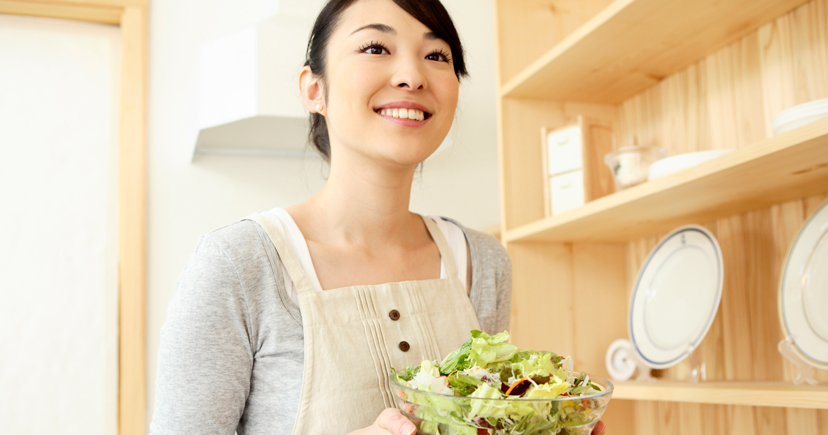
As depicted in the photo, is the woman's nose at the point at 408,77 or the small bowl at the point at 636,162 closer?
the woman's nose at the point at 408,77

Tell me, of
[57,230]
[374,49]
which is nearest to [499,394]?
[374,49]

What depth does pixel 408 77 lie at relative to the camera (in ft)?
3.03

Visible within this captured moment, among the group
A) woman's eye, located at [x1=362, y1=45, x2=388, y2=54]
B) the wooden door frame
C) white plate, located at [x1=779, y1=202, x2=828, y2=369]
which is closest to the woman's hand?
woman's eye, located at [x1=362, y1=45, x2=388, y2=54]

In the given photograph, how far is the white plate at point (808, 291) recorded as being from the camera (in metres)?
1.10

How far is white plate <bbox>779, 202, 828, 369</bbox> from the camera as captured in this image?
1.10 metres

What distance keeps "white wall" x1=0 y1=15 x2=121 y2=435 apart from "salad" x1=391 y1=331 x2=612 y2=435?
1791 mm

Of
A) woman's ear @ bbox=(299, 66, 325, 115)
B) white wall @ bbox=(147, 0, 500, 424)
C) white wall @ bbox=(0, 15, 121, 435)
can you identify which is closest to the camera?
woman's ear @ bbox=(299, 66, 325, 115)

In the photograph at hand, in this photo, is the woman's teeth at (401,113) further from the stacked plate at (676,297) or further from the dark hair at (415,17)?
the stacked plate at (676,297)

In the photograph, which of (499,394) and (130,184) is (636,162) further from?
(130,184)

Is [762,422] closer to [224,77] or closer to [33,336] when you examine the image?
[224,77]

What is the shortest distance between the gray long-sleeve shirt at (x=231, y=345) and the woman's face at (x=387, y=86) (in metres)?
0.21

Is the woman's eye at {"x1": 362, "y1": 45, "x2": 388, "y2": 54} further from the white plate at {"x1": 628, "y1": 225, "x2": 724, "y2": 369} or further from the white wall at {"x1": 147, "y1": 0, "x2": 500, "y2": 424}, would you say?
the white wall at {"x1": 147, "y1": 0, "x2": 500, "y2": 424}

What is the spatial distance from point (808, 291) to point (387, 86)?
2.60 ft

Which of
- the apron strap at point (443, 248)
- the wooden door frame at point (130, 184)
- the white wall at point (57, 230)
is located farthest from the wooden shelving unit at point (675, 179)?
the white wall at point (57, 230)
